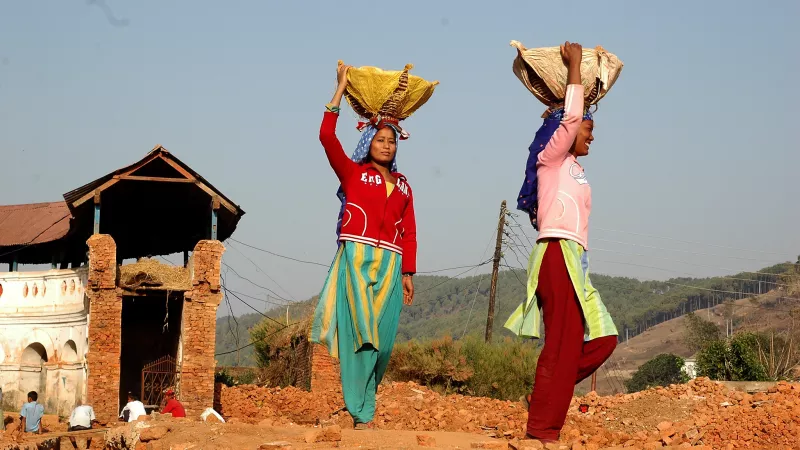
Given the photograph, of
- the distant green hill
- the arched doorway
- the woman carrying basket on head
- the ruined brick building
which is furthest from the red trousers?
the distant green hill

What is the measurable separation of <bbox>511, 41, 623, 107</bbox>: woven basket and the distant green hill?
82.2 meters

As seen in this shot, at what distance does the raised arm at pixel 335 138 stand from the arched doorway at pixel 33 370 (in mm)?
19482

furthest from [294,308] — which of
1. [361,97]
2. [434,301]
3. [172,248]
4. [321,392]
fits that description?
[434,301]

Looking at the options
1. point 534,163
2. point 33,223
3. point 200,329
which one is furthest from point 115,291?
point 534,163

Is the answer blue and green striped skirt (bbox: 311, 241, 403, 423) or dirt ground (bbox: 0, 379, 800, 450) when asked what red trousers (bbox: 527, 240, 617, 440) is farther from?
blue and green striped skirt (bbox: 311, 241, 403, 423)

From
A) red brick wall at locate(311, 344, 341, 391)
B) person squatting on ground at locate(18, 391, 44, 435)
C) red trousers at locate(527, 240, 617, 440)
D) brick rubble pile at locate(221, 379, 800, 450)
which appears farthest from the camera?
red brick wall at locate(311, 344, 341, 391)

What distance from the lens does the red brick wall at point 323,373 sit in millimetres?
22484

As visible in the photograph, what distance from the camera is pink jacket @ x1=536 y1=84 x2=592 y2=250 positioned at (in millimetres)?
6809

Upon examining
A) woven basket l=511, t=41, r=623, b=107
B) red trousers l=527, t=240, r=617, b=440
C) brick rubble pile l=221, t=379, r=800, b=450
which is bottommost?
brick rubble pile l=221, t=379, r=800, b=450

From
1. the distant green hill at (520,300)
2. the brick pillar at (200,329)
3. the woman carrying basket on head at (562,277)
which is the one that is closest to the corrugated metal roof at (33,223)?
the brick pillar at (200,329)

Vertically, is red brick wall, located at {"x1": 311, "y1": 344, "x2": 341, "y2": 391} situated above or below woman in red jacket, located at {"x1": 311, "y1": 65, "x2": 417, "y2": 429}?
below

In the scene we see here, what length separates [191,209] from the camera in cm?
2539

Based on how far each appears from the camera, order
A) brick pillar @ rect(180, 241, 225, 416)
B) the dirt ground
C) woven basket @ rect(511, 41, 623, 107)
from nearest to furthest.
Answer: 1. the dirt ground
2. woven basket @ rect(511, 41, 623, 107)
3. brick pillar @ rect(180, 241, 225, 416)

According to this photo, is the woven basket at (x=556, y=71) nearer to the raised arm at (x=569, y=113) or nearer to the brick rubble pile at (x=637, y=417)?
the raised arm at (x=569, y=113)
